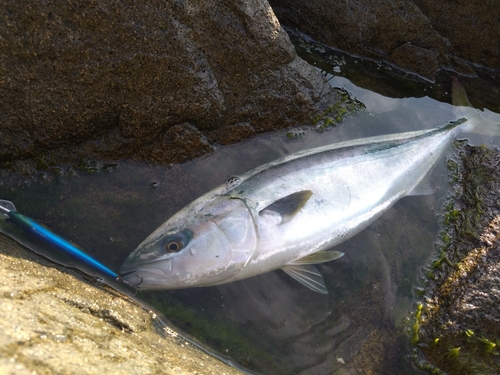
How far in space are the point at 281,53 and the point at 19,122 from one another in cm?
182

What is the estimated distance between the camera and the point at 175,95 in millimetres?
2828

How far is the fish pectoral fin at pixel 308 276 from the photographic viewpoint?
2.81 metres

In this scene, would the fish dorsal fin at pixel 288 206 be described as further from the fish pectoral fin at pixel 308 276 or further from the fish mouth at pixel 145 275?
the fish mouth at pixel 145 275

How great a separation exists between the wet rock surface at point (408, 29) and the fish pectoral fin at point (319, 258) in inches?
82.9

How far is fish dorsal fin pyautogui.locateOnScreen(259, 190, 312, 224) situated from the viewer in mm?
2688

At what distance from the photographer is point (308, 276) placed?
2.83 meters

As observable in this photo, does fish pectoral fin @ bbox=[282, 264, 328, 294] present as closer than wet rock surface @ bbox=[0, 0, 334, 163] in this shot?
No

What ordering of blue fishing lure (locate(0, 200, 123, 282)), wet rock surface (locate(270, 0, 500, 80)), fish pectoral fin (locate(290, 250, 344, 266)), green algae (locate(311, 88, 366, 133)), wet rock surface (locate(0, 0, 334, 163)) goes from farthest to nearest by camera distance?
wet rock surface (locate(270, 0, 500, 80)) < green algae (locate(311, 88, 366, 133)) < fish pectoral fin (locate(290, 250, 344, 266)) < blue fishing lure (locate(0, 200, 123, 282)) < wet rock surface (locate(0, 0, 334, 163))

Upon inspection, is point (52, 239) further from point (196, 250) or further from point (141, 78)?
point (141, 78)

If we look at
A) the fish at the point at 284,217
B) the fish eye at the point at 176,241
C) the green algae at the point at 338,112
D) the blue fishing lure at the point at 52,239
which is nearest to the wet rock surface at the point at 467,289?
the fish at the point at 284,217

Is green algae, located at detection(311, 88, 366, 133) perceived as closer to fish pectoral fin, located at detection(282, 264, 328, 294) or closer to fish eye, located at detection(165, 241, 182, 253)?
fish pectoral fin, located at detection(282, 264, 328, 294)

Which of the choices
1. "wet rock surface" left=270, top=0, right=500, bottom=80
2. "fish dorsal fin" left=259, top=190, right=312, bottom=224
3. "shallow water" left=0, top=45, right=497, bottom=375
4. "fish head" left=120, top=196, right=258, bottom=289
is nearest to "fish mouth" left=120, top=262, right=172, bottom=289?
"fish head" left=120, top=196, right=258, bottom=289

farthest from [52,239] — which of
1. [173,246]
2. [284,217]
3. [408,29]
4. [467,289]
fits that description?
[408,29]

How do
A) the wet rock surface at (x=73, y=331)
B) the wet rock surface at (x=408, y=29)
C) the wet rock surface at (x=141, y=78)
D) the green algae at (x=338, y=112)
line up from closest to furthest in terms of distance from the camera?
the wet rock surface at (x=73, y=331)
the wet rock surface at (x=141, y=78)
the green algae at (x=338, y=112)
the wet rock surface at (x=408, y=29)
